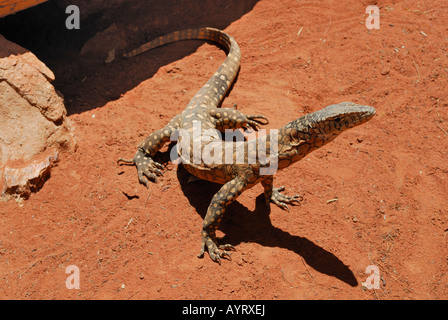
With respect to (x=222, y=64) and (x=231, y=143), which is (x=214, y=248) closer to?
(x=231, y=143)

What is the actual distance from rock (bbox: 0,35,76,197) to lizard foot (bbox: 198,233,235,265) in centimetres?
309

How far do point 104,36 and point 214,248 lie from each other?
6.68 m

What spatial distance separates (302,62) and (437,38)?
304cm

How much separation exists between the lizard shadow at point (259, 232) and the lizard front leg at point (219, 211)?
0.29m

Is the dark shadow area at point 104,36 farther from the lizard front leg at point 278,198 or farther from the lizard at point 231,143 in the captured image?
the lizard front leg at point 278,198

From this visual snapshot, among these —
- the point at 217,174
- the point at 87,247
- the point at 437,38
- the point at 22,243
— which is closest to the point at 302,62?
the point at 437,38

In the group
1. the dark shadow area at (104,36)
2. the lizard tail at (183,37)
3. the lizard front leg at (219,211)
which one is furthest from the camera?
the lizard tail at (183,37)

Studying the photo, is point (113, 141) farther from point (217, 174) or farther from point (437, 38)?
point (437, 38)

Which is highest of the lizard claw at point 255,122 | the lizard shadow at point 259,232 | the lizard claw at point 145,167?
the lizard claw at point 255,122

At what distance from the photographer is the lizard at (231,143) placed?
4648 mm

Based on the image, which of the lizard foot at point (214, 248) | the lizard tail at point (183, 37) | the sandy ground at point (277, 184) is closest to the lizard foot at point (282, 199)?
the sandy ground at point (277, 184)

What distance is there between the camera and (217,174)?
18.6 ft

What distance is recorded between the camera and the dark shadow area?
8.40 m

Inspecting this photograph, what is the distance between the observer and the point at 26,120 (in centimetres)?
654
